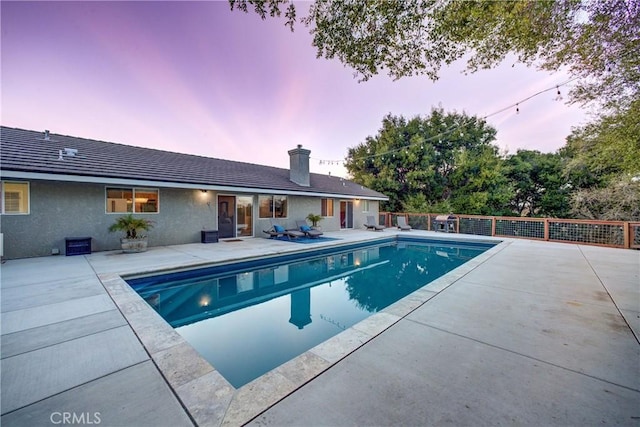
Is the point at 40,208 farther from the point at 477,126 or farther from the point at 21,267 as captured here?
the point at 477,126

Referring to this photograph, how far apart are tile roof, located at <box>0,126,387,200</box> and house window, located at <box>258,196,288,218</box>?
71 centimetres

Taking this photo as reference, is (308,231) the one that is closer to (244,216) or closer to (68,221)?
(244,216)

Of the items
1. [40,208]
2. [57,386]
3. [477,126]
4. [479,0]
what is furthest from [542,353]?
[477,126]

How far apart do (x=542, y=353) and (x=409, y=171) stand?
20.8 metres

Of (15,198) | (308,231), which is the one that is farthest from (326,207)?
(15,198)

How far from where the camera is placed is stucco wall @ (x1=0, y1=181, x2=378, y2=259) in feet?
23.3

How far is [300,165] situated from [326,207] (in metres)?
3.12

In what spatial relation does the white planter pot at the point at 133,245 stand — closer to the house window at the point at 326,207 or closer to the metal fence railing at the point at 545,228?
the house window at the point at 326,207

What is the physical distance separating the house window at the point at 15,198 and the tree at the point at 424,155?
20163mm

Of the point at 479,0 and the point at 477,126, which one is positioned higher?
the point at 477,126

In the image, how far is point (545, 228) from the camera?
40.1 feet

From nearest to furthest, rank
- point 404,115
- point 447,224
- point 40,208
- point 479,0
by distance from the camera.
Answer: point 479,0 → point 40,208 → point 447,224 → point 404,115

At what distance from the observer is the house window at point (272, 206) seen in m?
12.4

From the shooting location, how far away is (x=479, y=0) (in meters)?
3.01
